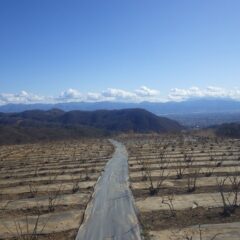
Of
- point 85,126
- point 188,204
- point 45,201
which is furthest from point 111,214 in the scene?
point 85,126

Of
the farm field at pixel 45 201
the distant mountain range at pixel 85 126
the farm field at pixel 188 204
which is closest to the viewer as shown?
the farm field at pixel 188 204

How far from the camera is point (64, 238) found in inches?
415

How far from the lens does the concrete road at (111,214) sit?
10273 millimetres

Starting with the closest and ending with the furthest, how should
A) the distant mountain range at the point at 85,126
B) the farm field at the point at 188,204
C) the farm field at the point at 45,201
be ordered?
the farm field at the point at 188,204
the farm field at the point at 45,201
the distant mountain range at the point at 85,126

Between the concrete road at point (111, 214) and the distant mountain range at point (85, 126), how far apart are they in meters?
69.4

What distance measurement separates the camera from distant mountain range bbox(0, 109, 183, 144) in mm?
96369

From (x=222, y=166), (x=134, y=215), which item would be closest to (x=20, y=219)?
(x=134, y=215)

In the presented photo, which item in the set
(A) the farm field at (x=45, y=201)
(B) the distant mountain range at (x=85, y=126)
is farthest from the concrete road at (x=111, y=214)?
(B) the distant mountain range at (x=85, y=126)

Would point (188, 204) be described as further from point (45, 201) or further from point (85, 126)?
point (85, 126)

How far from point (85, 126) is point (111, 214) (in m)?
113

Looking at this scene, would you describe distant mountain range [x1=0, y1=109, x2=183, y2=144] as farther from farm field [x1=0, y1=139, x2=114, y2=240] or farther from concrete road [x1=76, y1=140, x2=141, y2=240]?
concrete road [x1=76, y1=140, x2=141, y2=240]

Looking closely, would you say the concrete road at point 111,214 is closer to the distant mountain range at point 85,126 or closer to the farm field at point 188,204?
the farm field at point 188,204

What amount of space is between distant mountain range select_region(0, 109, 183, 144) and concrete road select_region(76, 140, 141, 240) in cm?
6943

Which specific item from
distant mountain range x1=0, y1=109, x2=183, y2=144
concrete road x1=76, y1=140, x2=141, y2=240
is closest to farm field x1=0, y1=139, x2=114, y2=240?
concrete road x1=76, y1=140, x2=141, y2=240
